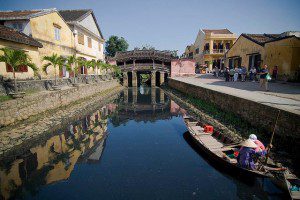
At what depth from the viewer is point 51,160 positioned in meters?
8.53

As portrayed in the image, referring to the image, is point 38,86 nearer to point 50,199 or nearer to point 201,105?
point 50,199

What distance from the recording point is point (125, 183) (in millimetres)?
6781

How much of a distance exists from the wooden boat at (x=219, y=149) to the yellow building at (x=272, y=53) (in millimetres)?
12621

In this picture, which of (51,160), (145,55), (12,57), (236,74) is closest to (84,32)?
(145,55)

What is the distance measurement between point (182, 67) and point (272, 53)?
772 inches

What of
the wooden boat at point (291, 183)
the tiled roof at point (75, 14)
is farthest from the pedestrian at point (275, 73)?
the tiled roof at point (75, 14)

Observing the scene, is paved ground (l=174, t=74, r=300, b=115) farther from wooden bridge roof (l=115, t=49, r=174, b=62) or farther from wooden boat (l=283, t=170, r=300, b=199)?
wooden bridge roof (l=115, t=49, r=174, b=62)

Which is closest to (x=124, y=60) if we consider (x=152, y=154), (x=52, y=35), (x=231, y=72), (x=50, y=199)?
(x=52, y=35)

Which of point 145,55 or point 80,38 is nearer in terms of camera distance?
point 80,38

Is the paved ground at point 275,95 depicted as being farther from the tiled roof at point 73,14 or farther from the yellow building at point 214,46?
the yellow building at point 214,46

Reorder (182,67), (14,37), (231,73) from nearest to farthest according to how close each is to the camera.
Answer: (14,37) < (231,73) < (182,67)

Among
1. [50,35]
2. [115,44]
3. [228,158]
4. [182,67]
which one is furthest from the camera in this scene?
[115,44]

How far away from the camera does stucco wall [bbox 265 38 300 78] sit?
16969 millimetres

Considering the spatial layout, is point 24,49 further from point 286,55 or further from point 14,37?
point 286,55
